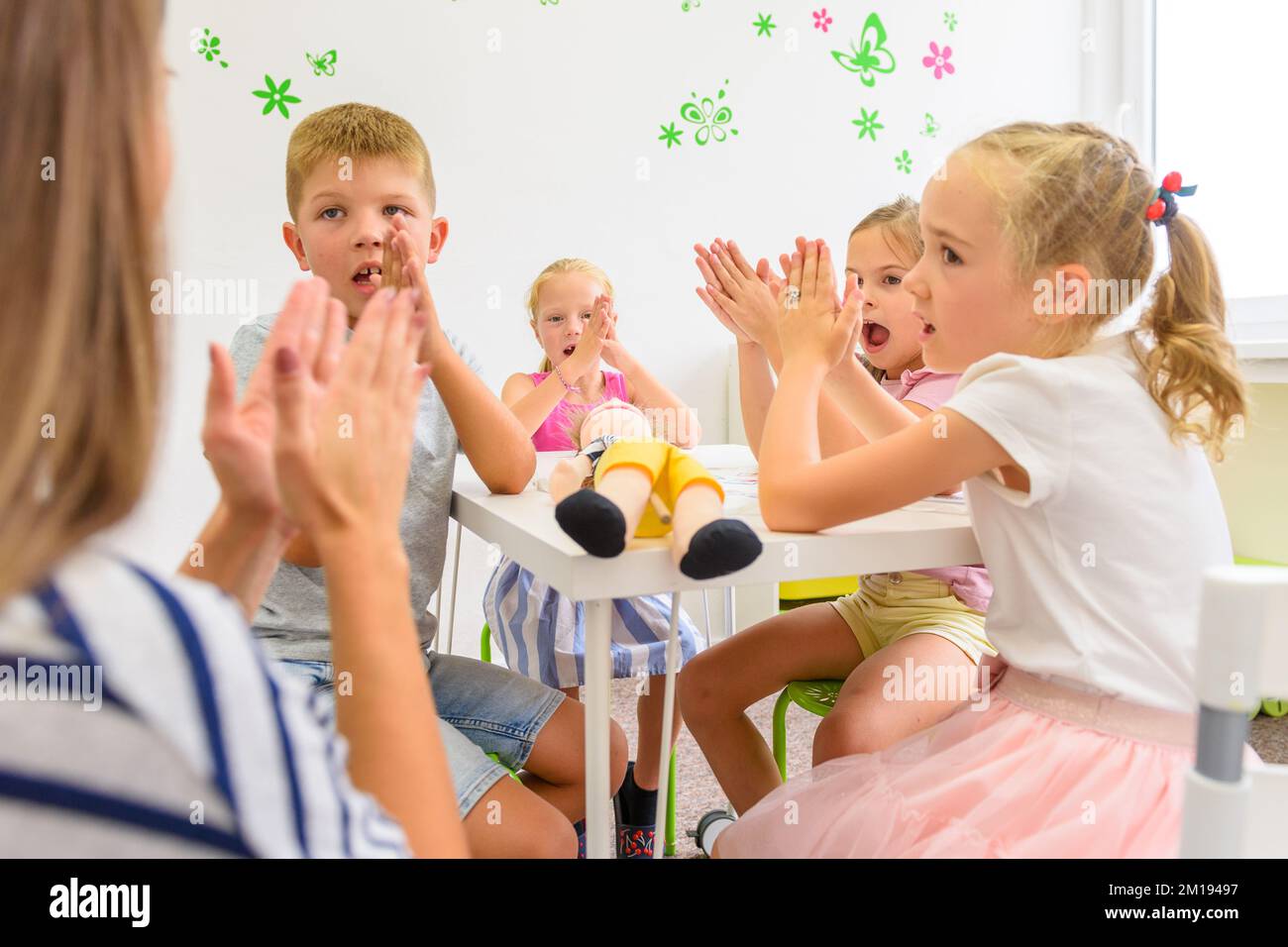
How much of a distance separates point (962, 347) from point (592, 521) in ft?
1.71

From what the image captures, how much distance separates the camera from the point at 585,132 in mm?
2779

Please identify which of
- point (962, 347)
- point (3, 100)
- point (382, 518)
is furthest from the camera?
point (962, 347)

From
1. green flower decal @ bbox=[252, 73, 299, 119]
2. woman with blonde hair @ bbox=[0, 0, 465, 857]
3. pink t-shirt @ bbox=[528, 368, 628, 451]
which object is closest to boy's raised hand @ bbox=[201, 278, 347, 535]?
woman with blonde hair @ bbox=[0, 0, 465, 857]

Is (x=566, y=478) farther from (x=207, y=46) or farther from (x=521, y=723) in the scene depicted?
(x=207, y=46)

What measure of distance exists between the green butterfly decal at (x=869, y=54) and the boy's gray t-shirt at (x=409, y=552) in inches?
93.6

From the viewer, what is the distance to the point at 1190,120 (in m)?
2.95

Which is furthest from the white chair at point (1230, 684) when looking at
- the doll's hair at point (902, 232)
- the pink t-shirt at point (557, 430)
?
the pink t-shirt at point (557, 430)

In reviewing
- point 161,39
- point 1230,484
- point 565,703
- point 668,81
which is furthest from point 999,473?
point 668,81

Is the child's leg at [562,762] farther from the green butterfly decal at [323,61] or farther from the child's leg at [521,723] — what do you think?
the green butterfly decal at [323,61]

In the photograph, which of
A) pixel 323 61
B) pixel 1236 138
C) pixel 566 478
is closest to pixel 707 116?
pixel 323 61

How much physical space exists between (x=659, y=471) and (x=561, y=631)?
78 cm

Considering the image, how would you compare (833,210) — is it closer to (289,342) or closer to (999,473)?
(999,473)

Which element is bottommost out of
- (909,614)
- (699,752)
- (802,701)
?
(699,752)

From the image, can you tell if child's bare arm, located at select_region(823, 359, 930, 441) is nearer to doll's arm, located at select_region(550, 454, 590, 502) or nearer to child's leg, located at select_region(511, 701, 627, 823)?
doll's arm, located at select_region(550, 454, 590, 502)
